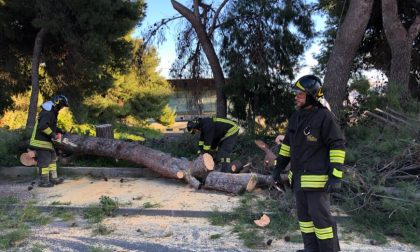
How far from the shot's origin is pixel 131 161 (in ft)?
27.8

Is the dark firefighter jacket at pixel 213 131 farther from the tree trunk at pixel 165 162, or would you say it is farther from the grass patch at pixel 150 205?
the grass patch at pixel 150 205

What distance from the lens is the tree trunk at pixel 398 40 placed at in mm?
9109

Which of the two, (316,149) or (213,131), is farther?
(213,131)

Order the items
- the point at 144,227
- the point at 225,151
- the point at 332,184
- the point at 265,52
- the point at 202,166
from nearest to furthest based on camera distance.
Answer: the point at 332,184 → the point at 144,227 → the point at 202,166 → the point at 225,151 → the point at 265,52

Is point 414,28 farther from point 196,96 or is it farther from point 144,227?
point 144,227

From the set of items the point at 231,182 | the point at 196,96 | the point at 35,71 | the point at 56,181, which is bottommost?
the point at 56,181

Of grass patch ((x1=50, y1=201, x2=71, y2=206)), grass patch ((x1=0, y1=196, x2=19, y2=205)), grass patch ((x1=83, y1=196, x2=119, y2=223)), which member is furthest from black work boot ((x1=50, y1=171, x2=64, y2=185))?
grass patch ((x1=83, y1=196, x2=119, y2=223))

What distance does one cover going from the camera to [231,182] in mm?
6703

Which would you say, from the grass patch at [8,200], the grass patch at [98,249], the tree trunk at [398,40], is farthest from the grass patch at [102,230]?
the tree trunk at [398,40]

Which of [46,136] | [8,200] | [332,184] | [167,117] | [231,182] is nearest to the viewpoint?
[332,184]

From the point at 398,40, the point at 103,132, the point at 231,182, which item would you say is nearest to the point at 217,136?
the point at 231,182

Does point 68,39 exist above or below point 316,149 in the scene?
above

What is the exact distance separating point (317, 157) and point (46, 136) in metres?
5.50

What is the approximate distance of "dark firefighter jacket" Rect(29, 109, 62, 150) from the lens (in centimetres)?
745
